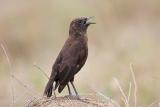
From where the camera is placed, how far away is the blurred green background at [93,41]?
61.1 feet

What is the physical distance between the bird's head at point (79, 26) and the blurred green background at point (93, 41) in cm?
451

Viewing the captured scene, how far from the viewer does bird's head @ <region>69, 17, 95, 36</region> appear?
1238 centimetres

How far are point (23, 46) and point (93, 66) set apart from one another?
10.3ft

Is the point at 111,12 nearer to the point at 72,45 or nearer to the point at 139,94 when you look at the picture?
the point at 139,94

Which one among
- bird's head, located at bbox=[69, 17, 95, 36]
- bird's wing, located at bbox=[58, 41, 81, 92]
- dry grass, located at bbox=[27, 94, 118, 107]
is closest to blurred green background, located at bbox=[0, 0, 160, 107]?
bird's head, located at bbox=[69, 17, 95, 36]

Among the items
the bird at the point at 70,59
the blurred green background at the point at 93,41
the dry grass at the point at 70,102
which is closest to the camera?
the dry grass at the point at 70,102

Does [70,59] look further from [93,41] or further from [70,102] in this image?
[93,41]

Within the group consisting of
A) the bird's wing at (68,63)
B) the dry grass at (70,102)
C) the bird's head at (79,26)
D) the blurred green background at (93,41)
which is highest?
the bird's head at (79,26)

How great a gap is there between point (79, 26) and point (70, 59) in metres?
0.54

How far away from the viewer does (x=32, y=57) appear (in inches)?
856

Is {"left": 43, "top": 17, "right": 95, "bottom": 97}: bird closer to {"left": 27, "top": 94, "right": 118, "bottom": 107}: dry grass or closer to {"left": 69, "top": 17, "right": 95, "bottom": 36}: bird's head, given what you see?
{"left": 69, "top": 17, "right": 95, "bottom": 36}: bird's head

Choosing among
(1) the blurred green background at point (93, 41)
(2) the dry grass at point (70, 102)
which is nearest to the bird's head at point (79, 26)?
(2) the dry grass at point (70, 102)

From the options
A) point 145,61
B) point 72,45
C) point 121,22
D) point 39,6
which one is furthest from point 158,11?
point 72,45

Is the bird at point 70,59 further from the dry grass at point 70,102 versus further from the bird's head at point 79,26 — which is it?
the dry grass at point 70,102
